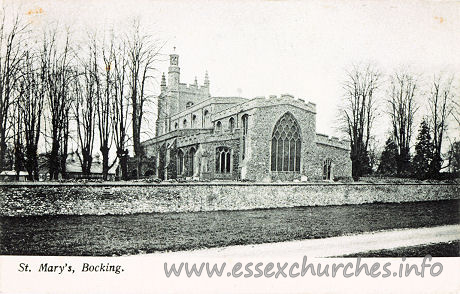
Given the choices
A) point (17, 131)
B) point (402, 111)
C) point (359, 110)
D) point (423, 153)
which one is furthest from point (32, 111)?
point (423, 153)

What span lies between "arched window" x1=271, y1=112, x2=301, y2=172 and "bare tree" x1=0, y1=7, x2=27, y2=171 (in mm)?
16913

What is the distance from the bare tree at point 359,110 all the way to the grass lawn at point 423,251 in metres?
6.88

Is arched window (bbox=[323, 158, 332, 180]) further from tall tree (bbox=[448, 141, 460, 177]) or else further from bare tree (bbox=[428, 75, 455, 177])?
tall tree (bbox=[448, 141, 460, 177])

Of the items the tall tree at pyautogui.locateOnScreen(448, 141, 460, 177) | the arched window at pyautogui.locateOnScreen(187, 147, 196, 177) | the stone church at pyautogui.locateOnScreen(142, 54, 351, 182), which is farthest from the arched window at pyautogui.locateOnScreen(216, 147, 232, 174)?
the tall tree at pyautogui.locateOnScreen(448, 141, 460, 177)

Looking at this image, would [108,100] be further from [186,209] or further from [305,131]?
[305,131]

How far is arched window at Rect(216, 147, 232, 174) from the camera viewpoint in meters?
25.3

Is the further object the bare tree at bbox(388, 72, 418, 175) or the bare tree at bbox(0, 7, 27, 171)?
the bare tree at bbox(388, 72, 418, 175)

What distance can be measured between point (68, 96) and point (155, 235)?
8.88 metres

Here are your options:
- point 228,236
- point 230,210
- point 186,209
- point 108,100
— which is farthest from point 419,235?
point 108,100

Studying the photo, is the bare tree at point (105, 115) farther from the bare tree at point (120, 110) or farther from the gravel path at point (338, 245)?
the gravel path at point (338, 245)

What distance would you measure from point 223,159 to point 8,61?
55.7 ft

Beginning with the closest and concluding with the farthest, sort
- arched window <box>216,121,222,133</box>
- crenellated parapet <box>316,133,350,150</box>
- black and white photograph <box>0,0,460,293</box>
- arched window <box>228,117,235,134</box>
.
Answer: black and white photograph <box>0,0,460,293</box> → crenellated parapet <box>316,133,350,150</box> → arched window <box>228,117,235,134</box> → arched window <box>216,121,222,133</box>

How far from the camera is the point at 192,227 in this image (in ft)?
40.6

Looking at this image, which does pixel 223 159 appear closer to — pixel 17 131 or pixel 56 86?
pixel 56 86
